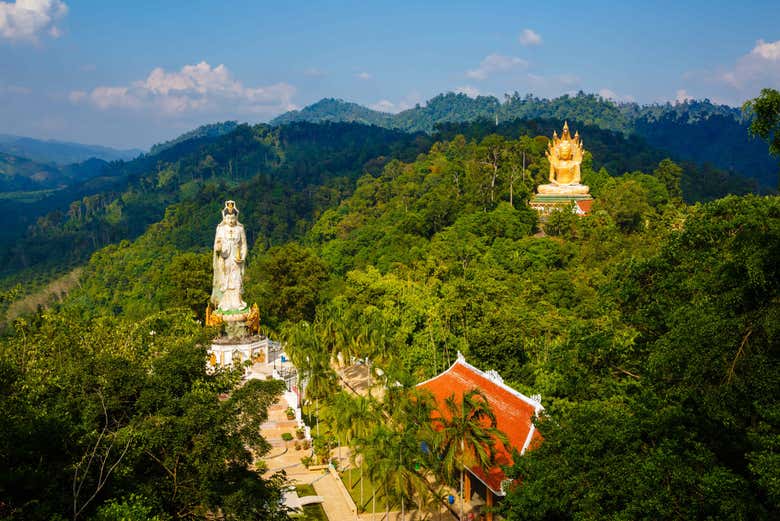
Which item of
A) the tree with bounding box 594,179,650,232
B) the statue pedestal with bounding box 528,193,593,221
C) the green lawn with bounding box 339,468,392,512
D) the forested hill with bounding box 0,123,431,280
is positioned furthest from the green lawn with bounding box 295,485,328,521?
the forested hill with bounding box 0,123,431,280

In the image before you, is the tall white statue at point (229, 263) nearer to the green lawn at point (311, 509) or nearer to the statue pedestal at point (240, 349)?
the statue pedestal at point (240, 349)

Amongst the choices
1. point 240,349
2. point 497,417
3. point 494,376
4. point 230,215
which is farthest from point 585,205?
point 497,417

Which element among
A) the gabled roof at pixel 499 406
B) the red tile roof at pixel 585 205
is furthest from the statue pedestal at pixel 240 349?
the red tile roof at pixel 585 205

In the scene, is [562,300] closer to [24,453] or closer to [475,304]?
[475,304]

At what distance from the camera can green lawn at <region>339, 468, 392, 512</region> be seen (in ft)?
57.9

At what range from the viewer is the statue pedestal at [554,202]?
40.9 meters

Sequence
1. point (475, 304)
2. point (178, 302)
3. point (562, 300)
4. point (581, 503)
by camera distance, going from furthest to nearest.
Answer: point (178, 302), point (562, 300), point (475, 304), point (581, 503)

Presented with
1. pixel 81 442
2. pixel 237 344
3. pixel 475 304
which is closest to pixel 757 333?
pixel 81 442

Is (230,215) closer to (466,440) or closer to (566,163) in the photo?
(466,440)

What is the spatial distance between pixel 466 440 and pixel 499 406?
6.93 feet

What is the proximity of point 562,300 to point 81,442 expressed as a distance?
761 inches

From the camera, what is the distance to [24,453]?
32.6 feet

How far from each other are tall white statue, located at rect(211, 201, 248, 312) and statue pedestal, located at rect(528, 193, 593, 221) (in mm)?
20107

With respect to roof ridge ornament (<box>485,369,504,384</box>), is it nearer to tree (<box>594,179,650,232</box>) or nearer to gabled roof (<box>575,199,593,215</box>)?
tree (<box>594,179,650,232</box>)
